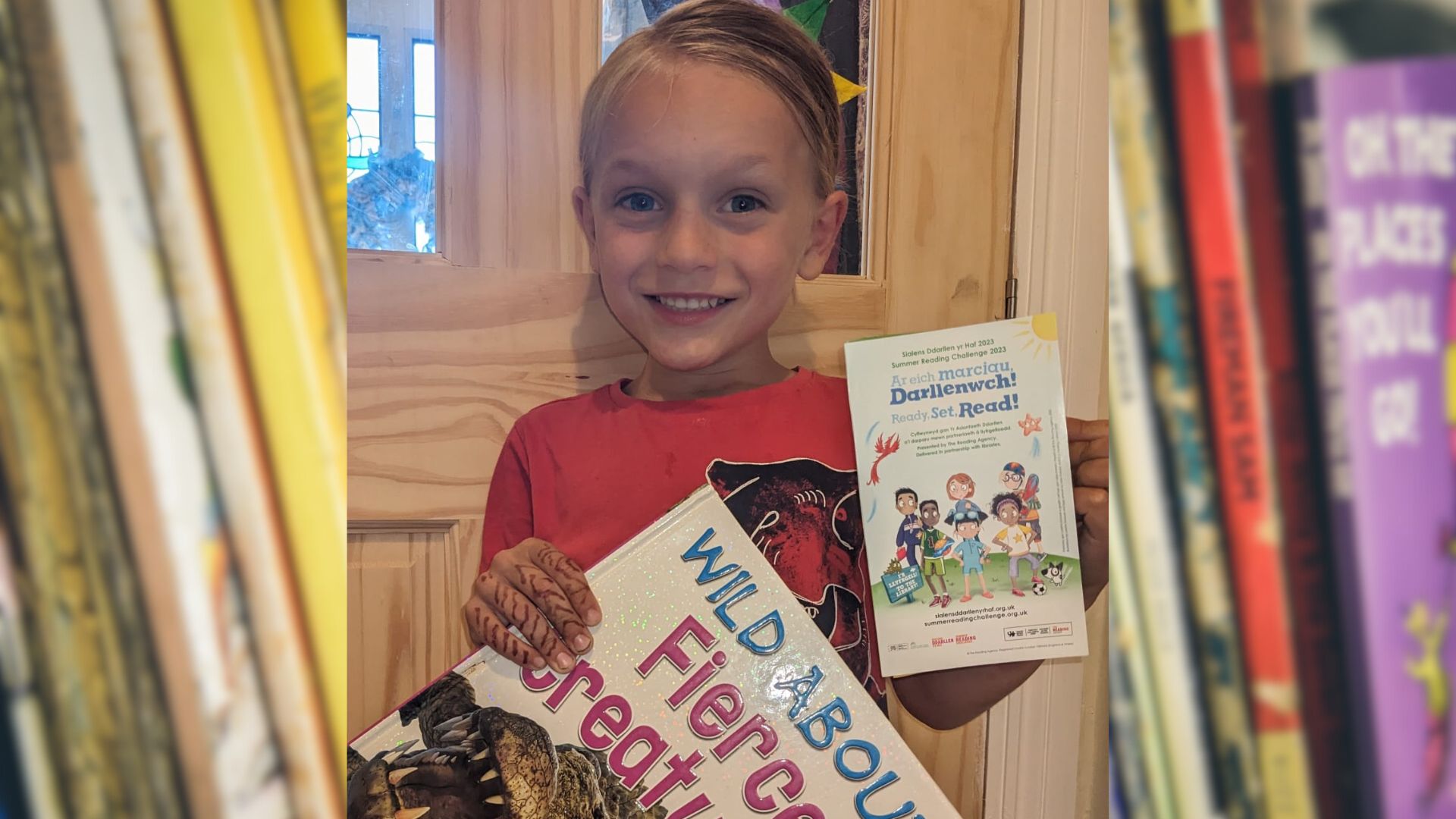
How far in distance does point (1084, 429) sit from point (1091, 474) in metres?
0.04

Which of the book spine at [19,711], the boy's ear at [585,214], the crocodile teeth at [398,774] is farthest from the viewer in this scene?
the boy's ear at [585,214]

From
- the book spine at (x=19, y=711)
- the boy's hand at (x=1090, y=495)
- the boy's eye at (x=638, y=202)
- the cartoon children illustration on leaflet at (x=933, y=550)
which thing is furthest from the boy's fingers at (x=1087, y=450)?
the book spine at (x=19, y=711)

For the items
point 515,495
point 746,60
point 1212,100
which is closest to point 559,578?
point 515,495

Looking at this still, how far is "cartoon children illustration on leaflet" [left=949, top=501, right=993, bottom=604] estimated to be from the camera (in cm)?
72

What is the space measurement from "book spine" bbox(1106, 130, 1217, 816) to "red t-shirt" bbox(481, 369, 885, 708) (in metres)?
0.37

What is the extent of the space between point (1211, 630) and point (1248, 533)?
39mm

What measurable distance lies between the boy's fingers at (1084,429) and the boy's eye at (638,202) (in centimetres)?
36

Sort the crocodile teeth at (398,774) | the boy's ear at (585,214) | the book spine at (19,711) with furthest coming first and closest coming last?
the boy's ear at (585,214) → the crocodile teeth at (398,774) → the book spine at (19,711)

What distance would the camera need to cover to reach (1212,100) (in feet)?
1.14

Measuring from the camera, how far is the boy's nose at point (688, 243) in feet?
2.29

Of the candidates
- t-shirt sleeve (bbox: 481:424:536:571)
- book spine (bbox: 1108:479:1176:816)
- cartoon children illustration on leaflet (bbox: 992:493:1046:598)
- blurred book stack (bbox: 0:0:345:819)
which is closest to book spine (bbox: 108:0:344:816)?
blurred book stack (bbox: 0:0:345:819)

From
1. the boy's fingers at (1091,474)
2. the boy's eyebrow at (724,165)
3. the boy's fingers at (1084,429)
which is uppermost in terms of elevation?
the boy's eyebrow at (724,165)

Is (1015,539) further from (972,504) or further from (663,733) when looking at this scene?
(663,733)

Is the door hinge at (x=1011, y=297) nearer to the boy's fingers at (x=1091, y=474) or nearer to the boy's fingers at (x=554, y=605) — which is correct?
the boy's fingers at (x=1091, y=474)
